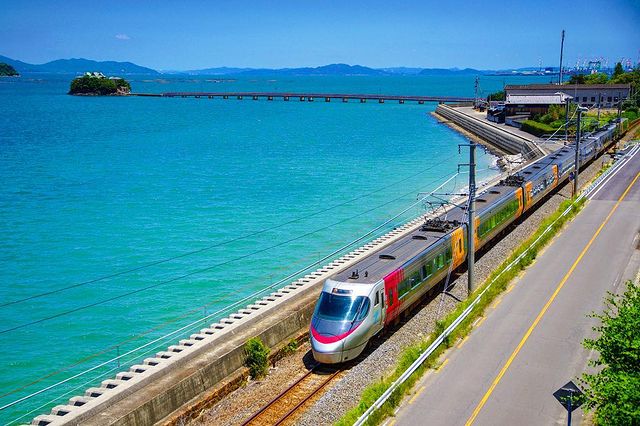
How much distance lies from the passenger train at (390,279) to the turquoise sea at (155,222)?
6.03 metres

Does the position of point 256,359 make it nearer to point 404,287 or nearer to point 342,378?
point 342,378

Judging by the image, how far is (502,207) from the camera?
111ft

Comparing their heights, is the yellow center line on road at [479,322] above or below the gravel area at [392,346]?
above

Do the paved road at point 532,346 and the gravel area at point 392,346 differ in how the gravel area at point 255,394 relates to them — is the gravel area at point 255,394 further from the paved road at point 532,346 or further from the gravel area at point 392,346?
the paved road at point 532,346

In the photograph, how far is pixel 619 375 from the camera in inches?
468

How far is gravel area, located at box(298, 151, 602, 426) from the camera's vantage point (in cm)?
1709

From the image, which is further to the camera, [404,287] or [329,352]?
[404,287]

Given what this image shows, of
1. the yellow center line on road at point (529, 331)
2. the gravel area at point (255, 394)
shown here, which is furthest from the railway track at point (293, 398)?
the yellow center line on road at point (529, 331)

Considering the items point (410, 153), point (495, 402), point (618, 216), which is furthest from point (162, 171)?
point (495, 402)

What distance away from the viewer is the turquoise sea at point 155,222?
2838 centimetres

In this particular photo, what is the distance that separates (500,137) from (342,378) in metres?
71.2

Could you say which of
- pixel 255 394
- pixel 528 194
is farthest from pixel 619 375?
pixel 528 194

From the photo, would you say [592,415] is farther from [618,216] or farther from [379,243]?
[618,216]

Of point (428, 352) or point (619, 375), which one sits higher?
point (619, 375)
